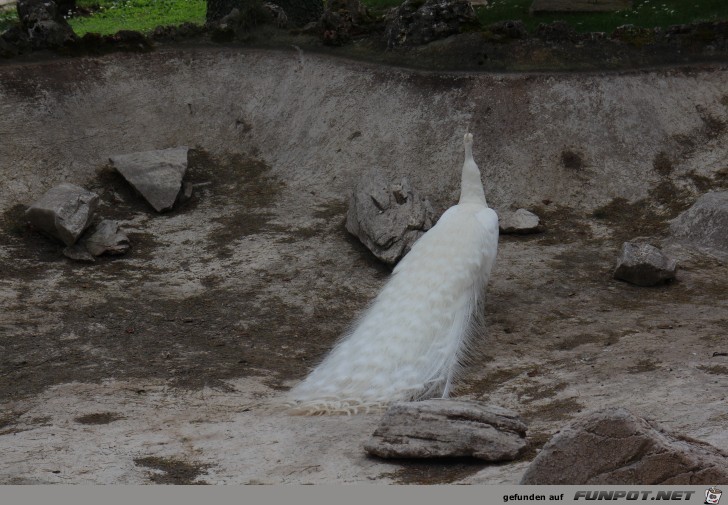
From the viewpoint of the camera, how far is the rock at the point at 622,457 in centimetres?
582

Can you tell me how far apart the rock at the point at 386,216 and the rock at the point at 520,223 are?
1.01 meters

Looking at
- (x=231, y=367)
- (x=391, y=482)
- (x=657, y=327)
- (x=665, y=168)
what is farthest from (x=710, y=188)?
(x=391, y=482)

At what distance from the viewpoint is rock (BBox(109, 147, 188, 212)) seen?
557 inches

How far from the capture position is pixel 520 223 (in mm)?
13375

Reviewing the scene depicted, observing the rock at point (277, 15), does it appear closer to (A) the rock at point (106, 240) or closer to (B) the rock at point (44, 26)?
(B) the rock at point (44, 26)

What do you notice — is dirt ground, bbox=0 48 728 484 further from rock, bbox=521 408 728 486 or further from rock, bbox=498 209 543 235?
rock, bbox=521 408 728 486

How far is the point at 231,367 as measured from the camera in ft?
33.0

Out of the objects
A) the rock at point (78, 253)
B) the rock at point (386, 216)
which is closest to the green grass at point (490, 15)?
the rock at point (386, 216)

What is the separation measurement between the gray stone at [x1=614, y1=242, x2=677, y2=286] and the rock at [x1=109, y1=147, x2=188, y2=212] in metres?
6.02

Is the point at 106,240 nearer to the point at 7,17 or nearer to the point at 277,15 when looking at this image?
the point at 277,15

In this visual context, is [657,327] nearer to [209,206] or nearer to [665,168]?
[665,168]

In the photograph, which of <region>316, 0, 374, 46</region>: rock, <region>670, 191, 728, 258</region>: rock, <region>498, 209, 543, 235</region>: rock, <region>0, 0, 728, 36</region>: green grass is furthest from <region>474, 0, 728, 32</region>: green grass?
<region>498, 209, 543, 235</region>: rock

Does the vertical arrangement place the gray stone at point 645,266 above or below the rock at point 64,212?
below

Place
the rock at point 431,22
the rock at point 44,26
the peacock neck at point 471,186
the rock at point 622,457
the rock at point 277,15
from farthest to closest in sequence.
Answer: the rock at point 277,15
the rock at point 44,26
the rock at point 431,22
the peacock neck at point 471,186
the rock at point 622,457
